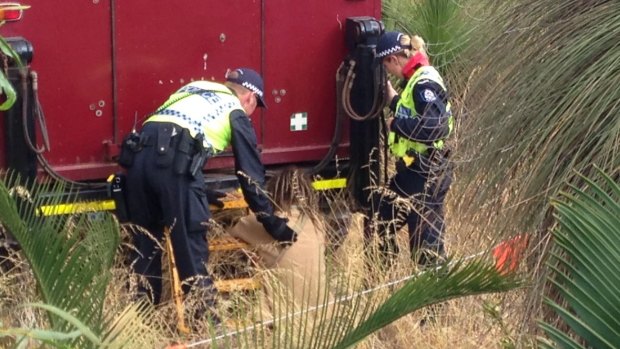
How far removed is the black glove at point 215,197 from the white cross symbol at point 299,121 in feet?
1.96

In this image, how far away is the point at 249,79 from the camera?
250 inches

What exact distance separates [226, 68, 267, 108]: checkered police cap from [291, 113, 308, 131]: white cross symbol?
0.50m

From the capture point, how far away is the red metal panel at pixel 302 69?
6.86 metres

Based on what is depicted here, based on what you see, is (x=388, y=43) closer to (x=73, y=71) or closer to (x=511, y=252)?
(x=73, y=71)

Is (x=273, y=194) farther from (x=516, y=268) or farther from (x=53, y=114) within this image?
(x=516, y=268)

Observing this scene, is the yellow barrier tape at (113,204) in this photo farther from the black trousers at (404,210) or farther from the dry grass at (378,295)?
the black trousers at (404,210)

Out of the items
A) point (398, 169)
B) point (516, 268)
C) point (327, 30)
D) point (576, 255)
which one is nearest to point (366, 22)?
point (327, 30)

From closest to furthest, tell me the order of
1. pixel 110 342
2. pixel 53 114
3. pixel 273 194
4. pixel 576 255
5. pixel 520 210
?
pixel 576 255 < pixel 520 210 < pixel 110 342 < pixel 53 114 < pixel 273 194

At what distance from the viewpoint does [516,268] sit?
312cm

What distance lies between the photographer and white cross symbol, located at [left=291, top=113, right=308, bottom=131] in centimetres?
698

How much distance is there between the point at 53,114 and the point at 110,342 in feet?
10.2

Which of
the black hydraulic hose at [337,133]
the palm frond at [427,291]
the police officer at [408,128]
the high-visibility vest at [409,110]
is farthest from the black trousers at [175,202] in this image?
the palm frond at [427,291]

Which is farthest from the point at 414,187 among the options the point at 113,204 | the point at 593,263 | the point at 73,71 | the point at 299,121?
the point at 593,263

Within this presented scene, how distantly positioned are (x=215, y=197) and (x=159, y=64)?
2.74 ft
